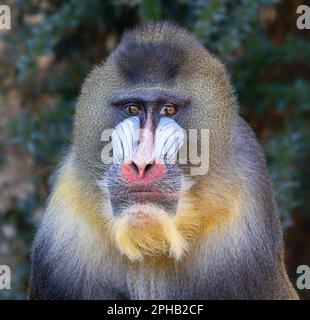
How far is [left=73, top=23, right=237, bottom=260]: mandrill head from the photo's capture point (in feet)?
10.0

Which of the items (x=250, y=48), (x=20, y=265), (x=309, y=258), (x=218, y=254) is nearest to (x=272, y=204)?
(x=218, y=254)

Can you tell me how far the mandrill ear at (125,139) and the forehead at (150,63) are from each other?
19 centimetres

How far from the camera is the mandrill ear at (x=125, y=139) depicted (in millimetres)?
3020

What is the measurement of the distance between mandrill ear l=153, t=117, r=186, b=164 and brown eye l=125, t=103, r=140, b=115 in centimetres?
10

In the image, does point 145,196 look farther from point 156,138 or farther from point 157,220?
point 156,138

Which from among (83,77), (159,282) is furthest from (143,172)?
(83,77)

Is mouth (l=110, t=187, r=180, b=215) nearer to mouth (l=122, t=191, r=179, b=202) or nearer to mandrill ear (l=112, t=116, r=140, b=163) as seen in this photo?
mouth (l=122, t=191, r=179, b=202)

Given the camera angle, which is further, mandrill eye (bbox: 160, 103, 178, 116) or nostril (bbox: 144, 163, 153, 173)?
mandrill eye (bbox: 160, 103, 178, 116)

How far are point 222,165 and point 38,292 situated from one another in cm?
92

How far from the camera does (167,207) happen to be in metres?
3.08

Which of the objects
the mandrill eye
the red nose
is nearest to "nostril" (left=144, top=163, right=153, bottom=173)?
the red nose
